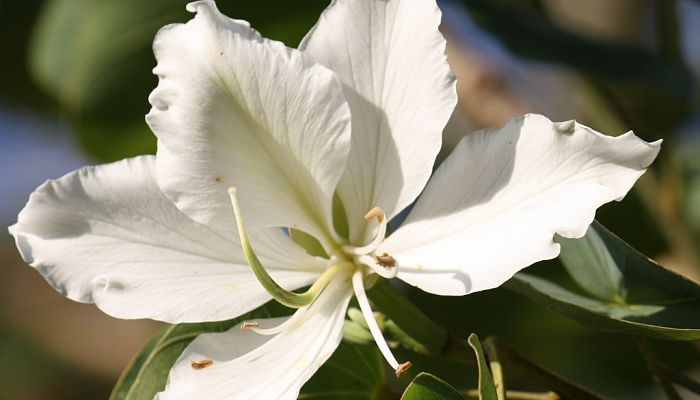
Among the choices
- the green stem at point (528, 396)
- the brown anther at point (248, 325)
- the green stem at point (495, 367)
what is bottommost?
the green stem at point (528, 396)

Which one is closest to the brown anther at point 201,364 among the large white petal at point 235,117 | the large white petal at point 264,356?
the large white petal at point 264,356

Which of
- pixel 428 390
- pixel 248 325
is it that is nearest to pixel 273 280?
pixel 248 325

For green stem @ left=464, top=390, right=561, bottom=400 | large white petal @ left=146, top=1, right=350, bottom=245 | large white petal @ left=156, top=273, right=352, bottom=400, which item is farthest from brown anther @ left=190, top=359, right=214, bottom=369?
green stem @ left=464, top=390, right=561, bottom=400

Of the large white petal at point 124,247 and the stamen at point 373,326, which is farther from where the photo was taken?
the large white petal at point 124,247

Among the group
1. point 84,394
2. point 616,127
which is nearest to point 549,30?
point 616,127

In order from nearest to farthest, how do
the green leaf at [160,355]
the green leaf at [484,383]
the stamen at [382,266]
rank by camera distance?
the green leaf at [484,383] < the stamen at [382,266] < the green leaf at [160,355]

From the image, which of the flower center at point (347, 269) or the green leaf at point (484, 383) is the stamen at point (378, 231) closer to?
the flower center at point (347, 269)
